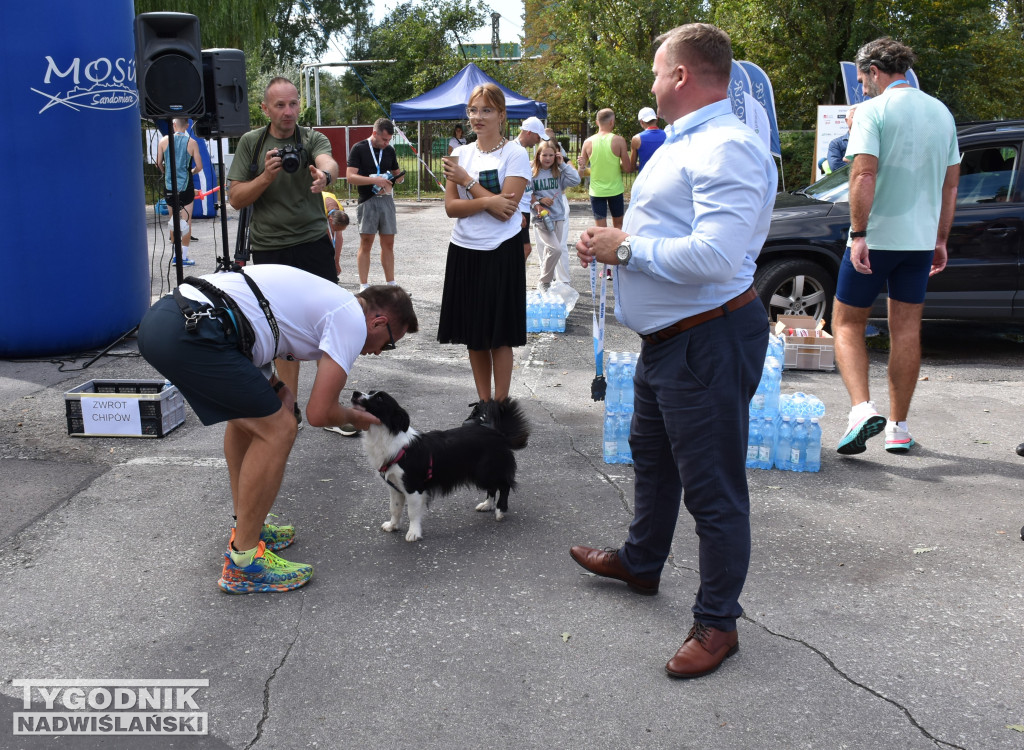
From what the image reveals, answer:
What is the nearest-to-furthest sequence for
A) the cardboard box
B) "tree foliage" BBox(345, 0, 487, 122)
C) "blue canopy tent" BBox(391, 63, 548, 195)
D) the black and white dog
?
the black and white dog, the cardboard box, "blue canopy tent" BBox(391, 63, 548, 195), "tree foliage" BBox(345, 0, 487, 122)

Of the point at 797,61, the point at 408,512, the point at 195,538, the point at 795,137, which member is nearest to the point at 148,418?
the point at 195,538

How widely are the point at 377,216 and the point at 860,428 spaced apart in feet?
19.7

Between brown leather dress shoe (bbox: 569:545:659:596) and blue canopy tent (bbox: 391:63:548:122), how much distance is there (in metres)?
16.4

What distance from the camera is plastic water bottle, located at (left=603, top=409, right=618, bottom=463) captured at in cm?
489

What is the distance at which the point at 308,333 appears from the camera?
11.1 feet

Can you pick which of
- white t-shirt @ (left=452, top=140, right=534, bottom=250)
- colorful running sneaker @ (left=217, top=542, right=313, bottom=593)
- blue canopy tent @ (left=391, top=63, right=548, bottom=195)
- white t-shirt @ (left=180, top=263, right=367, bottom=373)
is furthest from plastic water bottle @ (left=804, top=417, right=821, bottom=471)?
blue canopy tent @ (left=391, top=63, right=548, bottom=195)

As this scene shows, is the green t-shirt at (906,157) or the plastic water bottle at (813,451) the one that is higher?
the green t-shirt at (906,157)

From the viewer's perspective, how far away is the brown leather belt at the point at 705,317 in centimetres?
286

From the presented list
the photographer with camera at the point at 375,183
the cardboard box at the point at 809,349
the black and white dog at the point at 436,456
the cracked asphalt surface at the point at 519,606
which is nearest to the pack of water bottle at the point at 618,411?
the cracked asphalt surface at the point at 519,606

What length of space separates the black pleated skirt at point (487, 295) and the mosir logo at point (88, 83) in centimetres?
375

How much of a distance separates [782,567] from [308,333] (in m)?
2.18

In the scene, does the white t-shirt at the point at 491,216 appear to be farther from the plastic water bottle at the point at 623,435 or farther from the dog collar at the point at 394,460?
the dog collar at the point at 394,460

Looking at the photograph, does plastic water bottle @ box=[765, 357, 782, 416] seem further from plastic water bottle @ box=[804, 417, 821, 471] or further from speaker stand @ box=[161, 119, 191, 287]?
speaker stand @ box=[161, 119, 191, 287]

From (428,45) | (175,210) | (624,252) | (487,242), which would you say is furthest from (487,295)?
(428,45)
